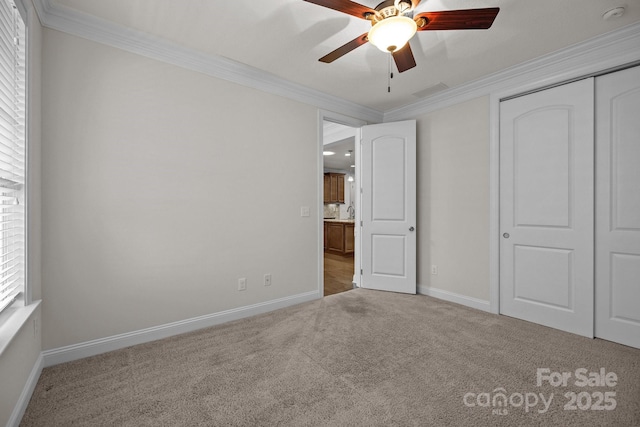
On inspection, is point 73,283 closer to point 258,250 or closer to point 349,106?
point 258,250

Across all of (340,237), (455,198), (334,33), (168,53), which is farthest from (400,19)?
(340,237)

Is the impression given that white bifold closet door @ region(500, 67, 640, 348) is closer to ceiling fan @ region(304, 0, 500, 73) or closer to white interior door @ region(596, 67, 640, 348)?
white interior door @ region(596, 67, 640, 348)

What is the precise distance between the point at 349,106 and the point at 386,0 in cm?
221

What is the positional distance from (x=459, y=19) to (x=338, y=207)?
761 centimetres

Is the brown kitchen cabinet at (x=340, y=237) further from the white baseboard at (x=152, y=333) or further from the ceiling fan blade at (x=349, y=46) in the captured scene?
the ceiling fan blade at (x=349, y=46)

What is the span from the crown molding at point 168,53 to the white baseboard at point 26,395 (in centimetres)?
233

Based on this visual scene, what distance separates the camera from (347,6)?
1679 millimetres

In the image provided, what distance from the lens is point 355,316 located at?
3104 mm

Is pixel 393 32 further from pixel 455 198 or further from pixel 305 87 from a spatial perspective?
pixel 455 198

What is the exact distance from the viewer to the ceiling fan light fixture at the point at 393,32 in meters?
1.72

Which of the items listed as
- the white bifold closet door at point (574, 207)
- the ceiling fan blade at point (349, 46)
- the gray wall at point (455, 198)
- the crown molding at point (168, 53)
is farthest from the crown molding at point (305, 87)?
the ceiling fan blade at point (349, 46)

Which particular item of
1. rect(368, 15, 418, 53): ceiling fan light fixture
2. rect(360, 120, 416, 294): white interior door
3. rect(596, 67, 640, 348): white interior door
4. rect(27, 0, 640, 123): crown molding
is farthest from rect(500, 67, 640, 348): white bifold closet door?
rect(368, 15, 418, 53): ceiling fan light fixture

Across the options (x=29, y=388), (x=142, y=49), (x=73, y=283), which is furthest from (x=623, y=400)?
(x=142, y=49)

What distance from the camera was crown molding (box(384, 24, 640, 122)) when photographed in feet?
7.79
